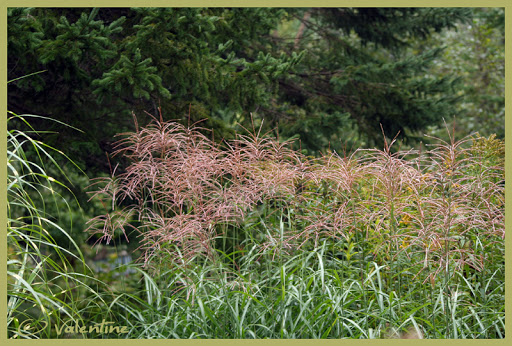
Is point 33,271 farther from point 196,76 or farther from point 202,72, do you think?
point 202,72

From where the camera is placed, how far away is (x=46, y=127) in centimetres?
671

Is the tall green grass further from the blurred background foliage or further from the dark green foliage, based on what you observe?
the dark green foliage

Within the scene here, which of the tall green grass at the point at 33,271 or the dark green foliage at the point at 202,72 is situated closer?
the tall green grass at the point at 33,271

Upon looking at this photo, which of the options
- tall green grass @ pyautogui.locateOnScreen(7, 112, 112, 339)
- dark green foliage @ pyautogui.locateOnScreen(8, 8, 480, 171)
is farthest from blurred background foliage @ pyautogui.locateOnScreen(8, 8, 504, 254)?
tall green grass @ pyautogui.locateOnScreen(7, 112, 112, 339)

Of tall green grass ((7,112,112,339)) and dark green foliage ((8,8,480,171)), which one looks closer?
tall green grass ((7,112,112,339))

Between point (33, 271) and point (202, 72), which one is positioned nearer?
point (33, 271)

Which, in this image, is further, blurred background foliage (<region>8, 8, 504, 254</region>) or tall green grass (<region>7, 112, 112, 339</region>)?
blurred background foliage (<region>8, 8, 504, 254</region>)

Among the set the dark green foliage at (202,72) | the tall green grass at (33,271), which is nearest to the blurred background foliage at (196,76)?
the dark green foliage at (202,72)

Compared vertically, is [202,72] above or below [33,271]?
above

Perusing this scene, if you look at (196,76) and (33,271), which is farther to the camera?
(196,76)

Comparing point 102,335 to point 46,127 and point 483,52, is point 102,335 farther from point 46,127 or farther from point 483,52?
point 483,52

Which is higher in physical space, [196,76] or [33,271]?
[196,76]

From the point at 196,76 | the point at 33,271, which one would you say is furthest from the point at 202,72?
the point at 33,271

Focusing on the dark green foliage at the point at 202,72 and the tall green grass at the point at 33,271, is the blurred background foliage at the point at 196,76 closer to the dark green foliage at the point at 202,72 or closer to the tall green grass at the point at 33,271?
the dark green foliage at the point at 202,72
